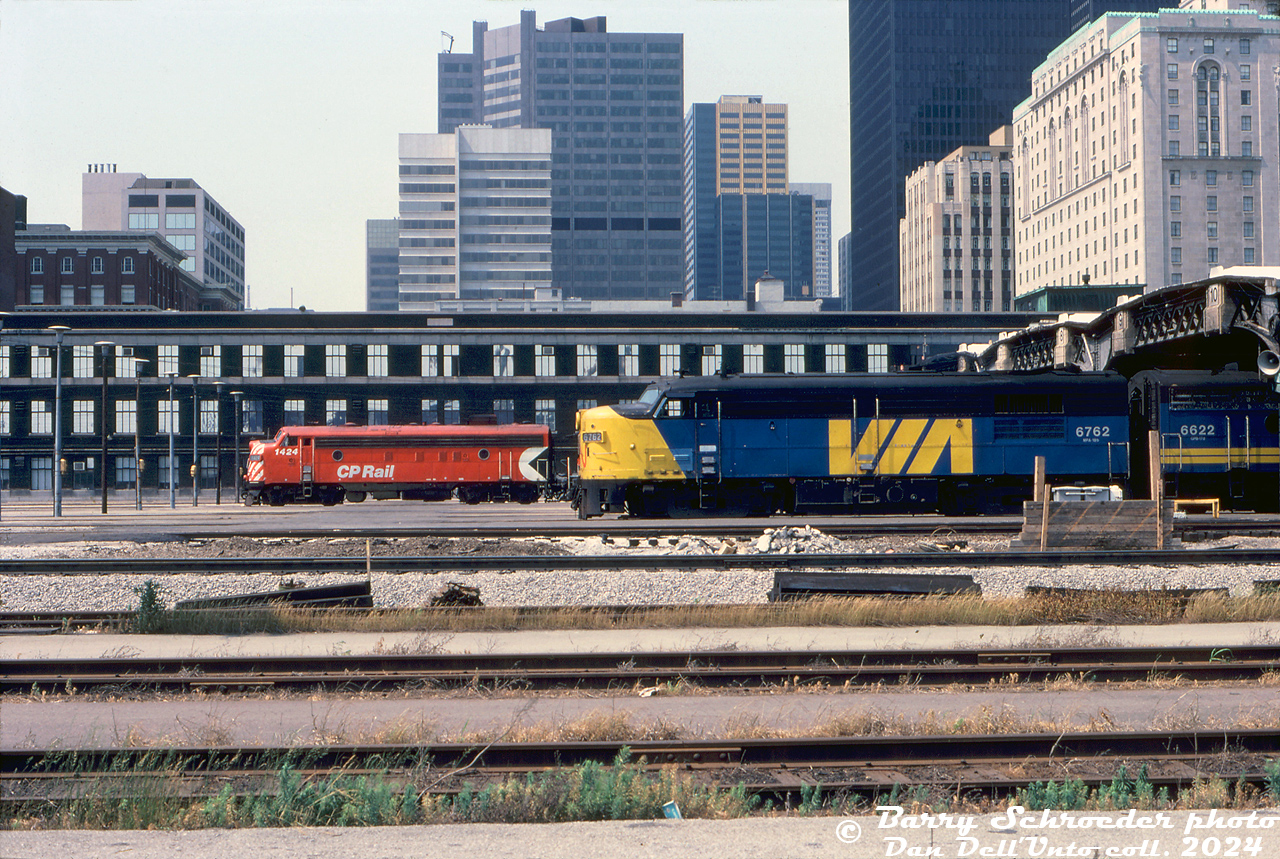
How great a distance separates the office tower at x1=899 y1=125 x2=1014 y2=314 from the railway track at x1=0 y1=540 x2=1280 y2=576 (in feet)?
548

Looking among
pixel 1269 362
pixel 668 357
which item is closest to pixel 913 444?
pixel 1269 362

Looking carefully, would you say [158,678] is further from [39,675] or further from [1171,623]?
[1171,623]

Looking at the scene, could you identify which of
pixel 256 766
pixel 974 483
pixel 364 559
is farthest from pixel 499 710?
pixel 974 483

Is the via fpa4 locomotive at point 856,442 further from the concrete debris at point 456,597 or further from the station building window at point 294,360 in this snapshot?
the station building window at point 294,360

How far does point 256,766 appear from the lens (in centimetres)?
938

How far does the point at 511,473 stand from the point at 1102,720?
49367 mm

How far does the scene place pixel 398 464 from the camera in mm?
57750

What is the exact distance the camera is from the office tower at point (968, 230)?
599 ft

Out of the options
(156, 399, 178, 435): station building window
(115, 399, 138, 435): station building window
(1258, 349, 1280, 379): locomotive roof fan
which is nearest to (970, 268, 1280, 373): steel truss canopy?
(1258, 349, 1280, 379): locomotive roof fan

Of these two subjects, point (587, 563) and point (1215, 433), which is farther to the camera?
point (1215, 433)

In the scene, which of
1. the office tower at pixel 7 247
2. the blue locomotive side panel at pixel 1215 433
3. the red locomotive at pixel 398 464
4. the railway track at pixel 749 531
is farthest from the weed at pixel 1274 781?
the office tower at pixel 7 247

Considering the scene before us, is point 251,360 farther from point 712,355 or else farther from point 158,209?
point 158,209

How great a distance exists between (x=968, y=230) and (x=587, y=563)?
17636cm

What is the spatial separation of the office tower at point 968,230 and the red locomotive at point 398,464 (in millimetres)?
138284
